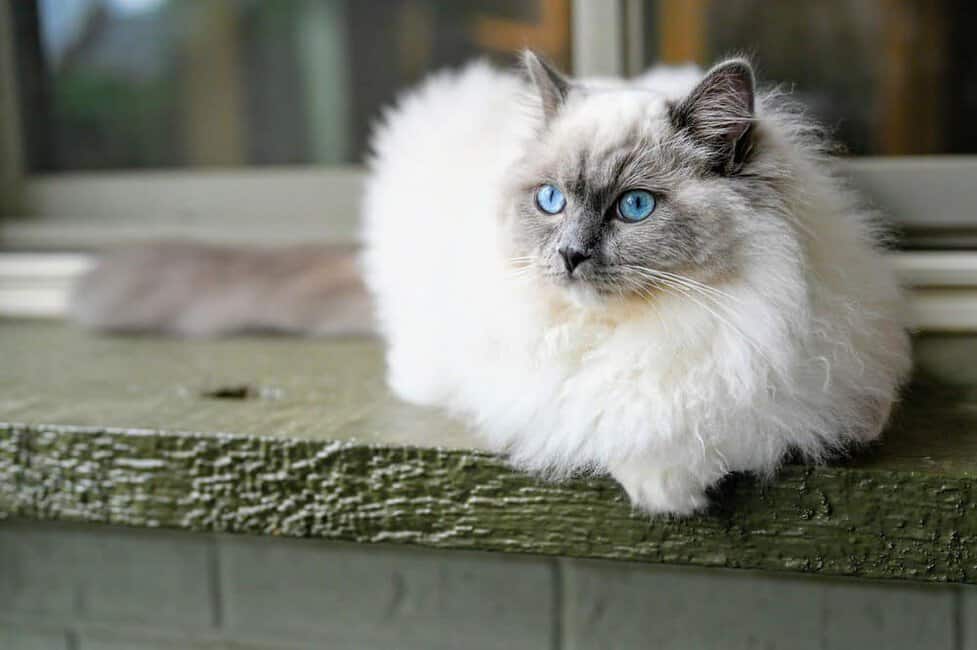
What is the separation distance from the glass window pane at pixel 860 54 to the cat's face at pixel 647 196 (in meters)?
0.62

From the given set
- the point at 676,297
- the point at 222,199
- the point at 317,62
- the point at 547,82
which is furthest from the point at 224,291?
the point at 676,297

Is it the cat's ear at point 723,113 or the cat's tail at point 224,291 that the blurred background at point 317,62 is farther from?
the cat's ear at point 723,113

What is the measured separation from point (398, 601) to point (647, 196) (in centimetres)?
70

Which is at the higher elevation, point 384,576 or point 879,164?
point 879,164

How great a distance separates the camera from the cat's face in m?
0.80

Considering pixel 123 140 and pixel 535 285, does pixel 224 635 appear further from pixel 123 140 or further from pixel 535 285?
pixel 123 140

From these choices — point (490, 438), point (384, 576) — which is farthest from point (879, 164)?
point (384, 576)

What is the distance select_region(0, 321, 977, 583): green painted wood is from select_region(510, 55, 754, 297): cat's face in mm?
210

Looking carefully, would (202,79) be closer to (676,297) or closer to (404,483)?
(404,483)

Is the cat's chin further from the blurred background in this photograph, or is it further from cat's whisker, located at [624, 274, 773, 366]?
the blurred background

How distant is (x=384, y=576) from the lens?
125 cm

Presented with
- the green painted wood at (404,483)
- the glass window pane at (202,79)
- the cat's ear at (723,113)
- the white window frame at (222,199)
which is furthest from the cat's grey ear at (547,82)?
the glass window pane at (202,79)

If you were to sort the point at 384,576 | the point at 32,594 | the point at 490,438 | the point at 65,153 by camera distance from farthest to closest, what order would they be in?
the point at 65,153, the point at 32,594, the point at 384,576, the point at 490,438

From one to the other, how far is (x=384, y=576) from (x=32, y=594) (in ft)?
1.81
